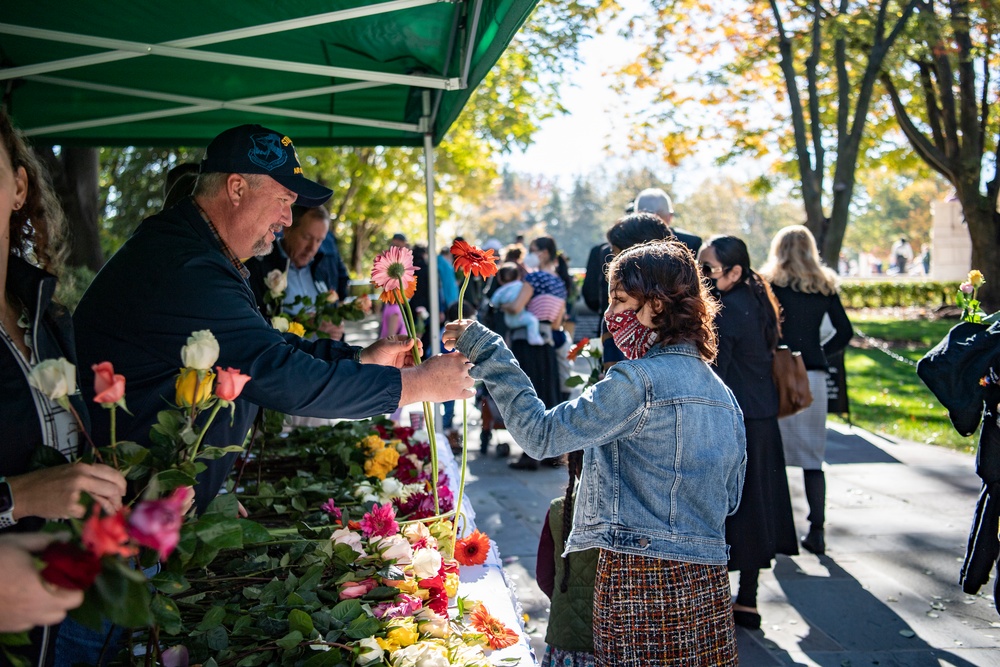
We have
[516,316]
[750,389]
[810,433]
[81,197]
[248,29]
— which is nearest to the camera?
[248,29]

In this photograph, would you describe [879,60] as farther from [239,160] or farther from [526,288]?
[239,160]

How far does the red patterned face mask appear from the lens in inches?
94.7

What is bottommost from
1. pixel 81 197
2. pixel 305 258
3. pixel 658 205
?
pixel 305 258

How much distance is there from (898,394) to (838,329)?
20.3 ft

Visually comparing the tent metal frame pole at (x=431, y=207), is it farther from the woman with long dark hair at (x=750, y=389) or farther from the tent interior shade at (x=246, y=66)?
the woman with long dark hair at (x=750, y=389)

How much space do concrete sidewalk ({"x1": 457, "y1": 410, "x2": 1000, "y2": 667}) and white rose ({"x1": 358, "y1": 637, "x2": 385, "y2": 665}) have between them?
2.27 m

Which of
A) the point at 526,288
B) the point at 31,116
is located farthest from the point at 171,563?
the point at 526,288

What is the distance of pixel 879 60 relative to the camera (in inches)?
455

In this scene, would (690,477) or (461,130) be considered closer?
(690,477)

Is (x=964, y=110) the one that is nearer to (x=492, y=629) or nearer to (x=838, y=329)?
(x=838, y=329)

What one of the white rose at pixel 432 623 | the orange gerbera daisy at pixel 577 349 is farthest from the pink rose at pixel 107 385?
the orange gerbera daisy at pixel 577 349

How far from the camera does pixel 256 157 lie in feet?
7.34

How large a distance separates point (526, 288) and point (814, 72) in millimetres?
6763

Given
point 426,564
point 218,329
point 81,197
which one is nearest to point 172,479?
point 218,329
